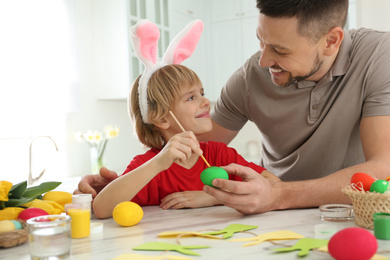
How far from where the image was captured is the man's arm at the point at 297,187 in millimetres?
1263

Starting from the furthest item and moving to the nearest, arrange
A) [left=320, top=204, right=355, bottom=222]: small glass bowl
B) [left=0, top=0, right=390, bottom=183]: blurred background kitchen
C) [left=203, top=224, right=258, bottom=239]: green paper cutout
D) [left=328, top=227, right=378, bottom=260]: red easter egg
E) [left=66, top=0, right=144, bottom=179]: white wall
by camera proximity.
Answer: [left=66, top=0, right=144, bottom=179]: white wall < [left=0, top=0, right=390, bottom=183]: blurred background kitchen < [left=320, top=204, right=355, bottom=222]: small glass bowl < [left=203, top=224, right=258, bottom=239]: green paper cutout < [left=328, top=227, right=378, bottom=260]: red easter egg

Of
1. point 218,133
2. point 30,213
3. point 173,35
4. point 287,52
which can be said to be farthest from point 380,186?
point 173,35

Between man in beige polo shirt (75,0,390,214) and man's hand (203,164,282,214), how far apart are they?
3 centimetres

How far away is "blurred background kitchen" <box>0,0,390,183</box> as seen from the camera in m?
3.28

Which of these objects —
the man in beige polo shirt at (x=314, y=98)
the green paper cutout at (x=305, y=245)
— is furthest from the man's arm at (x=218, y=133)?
the green paper cutout at (x=305, y=245)

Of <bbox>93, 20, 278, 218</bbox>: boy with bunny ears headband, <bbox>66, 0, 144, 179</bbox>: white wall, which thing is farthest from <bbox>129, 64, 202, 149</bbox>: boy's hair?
<bbox>66, 0, 144, 179</bbox>: white wall

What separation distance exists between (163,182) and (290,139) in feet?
→ 1.95

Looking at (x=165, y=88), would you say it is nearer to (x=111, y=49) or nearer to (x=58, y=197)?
(x=58, y=197)

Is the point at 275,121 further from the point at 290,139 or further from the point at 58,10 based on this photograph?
the point at 58,10

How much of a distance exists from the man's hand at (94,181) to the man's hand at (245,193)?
45 cm

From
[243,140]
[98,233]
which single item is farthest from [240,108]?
[243,140]

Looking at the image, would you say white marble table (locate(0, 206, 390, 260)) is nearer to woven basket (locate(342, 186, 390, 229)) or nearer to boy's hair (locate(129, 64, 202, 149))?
woven basket (locate(342, 186, 390, 229))

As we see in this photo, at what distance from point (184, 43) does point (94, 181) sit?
654mm

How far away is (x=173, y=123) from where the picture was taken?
1.78 meters
